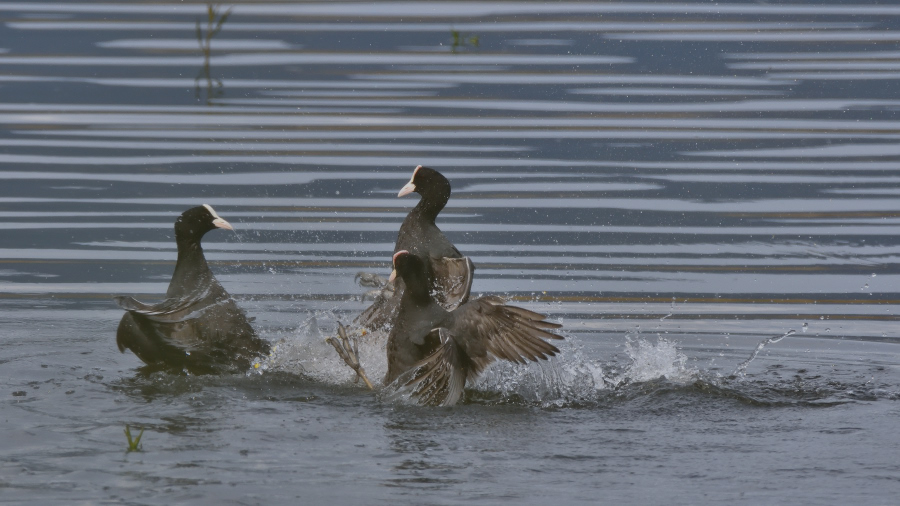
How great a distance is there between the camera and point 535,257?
9.75 meters

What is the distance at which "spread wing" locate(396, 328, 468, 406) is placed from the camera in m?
6.28

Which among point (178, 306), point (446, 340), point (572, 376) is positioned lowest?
point (572, 376)

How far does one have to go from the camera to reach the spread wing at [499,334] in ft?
21.4

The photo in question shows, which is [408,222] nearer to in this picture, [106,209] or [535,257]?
[535,257]

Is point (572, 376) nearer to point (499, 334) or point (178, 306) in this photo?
point (499, 334)

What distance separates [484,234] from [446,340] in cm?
383

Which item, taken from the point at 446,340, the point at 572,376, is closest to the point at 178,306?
the point at 446,340

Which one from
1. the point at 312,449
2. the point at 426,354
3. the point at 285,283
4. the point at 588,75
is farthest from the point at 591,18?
the point at 312,449

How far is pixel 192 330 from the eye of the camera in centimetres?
666

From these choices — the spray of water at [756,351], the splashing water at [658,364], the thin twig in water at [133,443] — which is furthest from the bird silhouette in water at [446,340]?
the thin twig in water at [133,443]

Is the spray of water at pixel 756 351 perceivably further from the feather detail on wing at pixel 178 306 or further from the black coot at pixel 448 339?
the feather detail on wing at pixel 178 306

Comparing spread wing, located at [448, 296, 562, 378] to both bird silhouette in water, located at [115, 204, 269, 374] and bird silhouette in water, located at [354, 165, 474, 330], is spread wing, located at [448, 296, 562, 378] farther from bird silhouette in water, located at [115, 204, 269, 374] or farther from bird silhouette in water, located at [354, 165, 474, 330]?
bird silhouette in water, located at [115, 204, 269, 374]

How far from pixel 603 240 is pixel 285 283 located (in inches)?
101

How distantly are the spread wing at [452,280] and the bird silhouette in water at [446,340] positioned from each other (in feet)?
1.08
